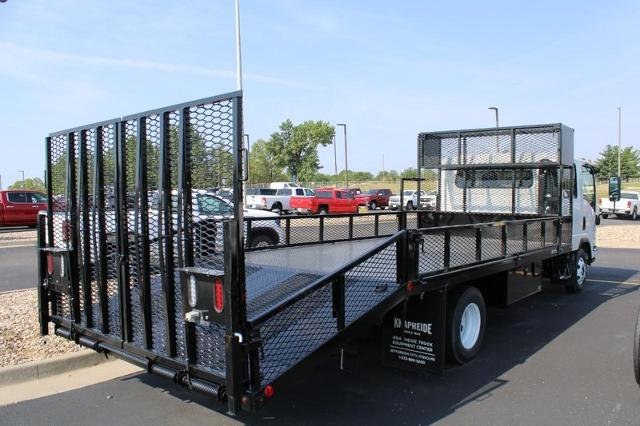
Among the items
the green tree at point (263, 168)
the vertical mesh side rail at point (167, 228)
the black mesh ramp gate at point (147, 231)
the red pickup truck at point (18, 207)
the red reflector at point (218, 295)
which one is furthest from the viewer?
the green tree at point (263, 168)

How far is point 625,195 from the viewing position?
3322cm

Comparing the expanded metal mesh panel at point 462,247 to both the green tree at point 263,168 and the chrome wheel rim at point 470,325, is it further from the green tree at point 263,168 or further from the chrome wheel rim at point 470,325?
the green tree at point 263,168

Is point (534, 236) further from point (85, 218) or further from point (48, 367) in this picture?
point (48, 367)

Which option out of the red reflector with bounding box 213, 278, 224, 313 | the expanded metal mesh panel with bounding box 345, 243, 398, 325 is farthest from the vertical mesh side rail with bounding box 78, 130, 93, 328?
the expanded metal mesh panel with bounding box 345, 243, 398, 325

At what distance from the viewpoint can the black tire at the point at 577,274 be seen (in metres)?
8.69

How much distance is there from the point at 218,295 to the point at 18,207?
2405cm

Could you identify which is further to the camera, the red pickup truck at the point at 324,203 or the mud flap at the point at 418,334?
the red pickup truck at the point at 324,203

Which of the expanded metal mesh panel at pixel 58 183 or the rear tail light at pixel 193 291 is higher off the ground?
the expanded metal mesh panel at pixel 58 183

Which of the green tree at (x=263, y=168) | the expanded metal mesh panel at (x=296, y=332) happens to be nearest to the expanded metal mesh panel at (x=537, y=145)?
the expanded metal mesh panel at (x=296, y=332)

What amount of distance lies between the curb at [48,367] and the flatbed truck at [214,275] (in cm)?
40

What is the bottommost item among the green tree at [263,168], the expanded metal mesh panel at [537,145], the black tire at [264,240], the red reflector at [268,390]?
the red reflector at [268,390]

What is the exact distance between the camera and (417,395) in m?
4.50

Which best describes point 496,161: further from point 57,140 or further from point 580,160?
point 57,140

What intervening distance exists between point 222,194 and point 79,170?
168 cm
